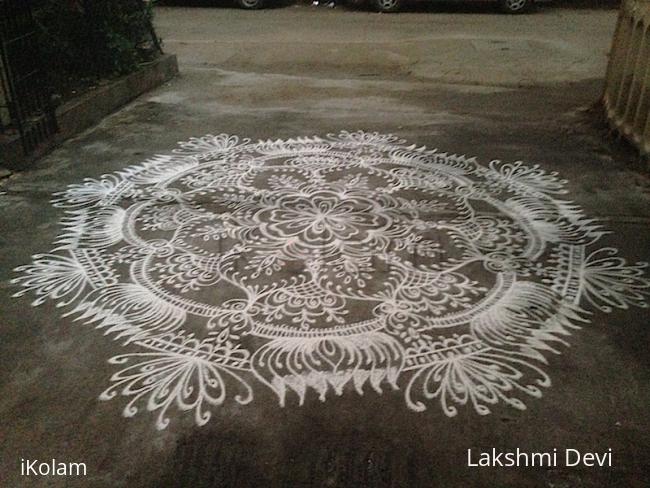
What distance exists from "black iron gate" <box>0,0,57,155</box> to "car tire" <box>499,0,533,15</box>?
27.5 ft

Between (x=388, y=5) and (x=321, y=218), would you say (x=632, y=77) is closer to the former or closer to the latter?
(x=321, y=218)

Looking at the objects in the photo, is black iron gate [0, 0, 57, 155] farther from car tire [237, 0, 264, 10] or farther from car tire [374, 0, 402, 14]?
car tire [374, 0, 402, 14]

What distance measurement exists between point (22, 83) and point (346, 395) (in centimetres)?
311

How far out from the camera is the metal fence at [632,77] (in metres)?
3.21

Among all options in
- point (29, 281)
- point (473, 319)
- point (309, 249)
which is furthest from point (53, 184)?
point (473, 319)

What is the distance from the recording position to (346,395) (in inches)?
67.4

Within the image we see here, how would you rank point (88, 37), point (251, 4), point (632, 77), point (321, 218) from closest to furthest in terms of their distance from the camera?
point (321, 218), point (632, 77), point (88, 37), point (251, 4)

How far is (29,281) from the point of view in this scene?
2.28 meters

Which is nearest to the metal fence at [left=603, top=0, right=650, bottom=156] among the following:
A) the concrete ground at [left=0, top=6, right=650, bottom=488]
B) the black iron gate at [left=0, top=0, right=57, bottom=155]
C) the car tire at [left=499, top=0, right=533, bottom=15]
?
the concrete ground at [left=0, top=6, right=650, bottom=488]

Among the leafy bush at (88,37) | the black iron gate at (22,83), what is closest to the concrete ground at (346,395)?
the black iron gate at (22,83)

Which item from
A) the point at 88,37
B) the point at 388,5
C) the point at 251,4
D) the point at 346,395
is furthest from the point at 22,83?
the point at 388,5

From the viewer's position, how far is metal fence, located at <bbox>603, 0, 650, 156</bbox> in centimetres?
321

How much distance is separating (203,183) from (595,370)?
7.35ft

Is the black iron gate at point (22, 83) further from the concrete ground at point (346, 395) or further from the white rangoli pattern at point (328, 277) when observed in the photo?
the white rangoli pattern at point (328, 277)
